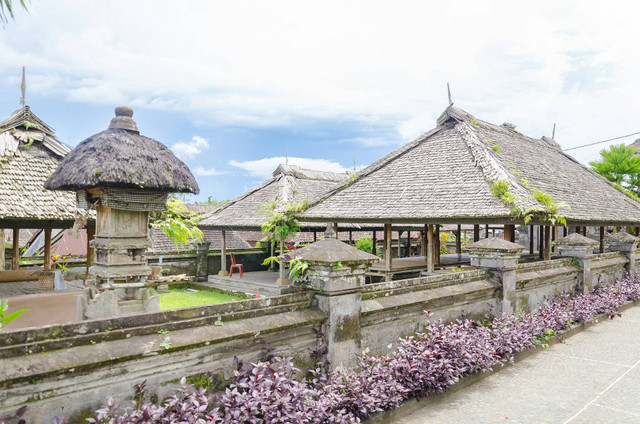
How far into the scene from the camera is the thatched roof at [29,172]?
26.9 feet

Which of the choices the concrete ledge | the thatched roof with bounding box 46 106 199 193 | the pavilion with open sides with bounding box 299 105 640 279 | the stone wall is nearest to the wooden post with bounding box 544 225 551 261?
the pavilion with open sides with bounding box 299 105 640 279

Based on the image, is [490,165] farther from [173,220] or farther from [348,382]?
[348,382]

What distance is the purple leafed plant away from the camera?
11.7ft

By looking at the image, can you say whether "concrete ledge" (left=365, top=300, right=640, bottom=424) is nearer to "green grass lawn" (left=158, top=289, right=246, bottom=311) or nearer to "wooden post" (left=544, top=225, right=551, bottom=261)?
"wooden post" (left=544, top=225, right=551, bottom=261)

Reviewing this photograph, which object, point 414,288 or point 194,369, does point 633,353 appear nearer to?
point 414,288

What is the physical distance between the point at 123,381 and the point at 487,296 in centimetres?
611

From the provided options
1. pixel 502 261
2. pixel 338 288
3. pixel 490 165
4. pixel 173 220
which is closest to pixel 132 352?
pixel 338 288

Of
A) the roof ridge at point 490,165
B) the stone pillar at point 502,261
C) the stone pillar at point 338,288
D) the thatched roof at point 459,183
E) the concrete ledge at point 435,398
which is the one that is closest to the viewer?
the concrete ledge at point 435,398

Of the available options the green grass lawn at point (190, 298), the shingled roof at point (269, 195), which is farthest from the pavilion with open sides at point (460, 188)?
the shingled roof at point (269, 195)

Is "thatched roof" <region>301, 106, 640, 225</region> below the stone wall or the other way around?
the other way around

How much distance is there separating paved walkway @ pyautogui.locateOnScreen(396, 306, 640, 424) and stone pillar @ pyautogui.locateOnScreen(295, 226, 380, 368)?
1019 mm

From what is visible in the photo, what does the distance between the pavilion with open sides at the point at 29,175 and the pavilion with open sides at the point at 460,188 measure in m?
6.77

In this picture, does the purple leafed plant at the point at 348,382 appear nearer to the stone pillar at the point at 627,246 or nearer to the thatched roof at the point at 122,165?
the thatched roof at the point at 122,165

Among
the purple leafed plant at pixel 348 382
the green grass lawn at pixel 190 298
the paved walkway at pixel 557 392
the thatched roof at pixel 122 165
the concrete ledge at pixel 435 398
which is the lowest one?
the green grass lawn at pixel 190 298
